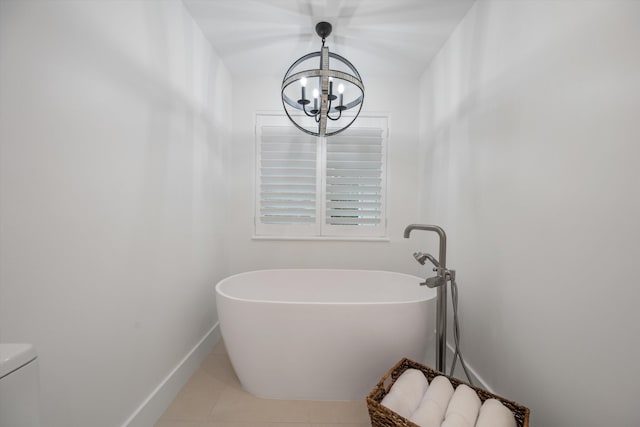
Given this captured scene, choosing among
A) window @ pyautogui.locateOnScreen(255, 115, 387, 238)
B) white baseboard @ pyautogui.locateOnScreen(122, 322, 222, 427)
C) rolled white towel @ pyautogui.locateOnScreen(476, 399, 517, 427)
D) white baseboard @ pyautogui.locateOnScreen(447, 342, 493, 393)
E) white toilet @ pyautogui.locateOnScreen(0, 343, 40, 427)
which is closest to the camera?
white toilet @ pyautogui.locateOnScreen(0, 343, 40, 427)

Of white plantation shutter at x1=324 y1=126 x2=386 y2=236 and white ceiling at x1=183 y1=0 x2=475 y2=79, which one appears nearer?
white ceiling at x1=183 y1=0 x2=475 y2=79

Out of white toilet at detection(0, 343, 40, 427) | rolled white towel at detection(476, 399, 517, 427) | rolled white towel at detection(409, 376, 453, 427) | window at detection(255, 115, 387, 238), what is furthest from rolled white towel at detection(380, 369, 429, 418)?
window at detection(255, 115, 387, 238)

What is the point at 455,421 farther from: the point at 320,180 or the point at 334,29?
the point at 334,29

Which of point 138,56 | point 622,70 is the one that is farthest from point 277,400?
point 622,70

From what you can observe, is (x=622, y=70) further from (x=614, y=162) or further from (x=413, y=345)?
(x=413, y=345)

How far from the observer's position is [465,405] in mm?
1104

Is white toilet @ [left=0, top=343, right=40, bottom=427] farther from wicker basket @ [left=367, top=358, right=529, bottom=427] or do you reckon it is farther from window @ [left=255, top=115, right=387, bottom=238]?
window @ [left=255, top=115, right=387, bottom=238]

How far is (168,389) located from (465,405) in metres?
1.63

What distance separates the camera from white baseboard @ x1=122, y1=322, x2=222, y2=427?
137 cm

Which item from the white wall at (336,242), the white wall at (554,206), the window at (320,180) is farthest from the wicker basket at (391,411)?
the window at (320,180)

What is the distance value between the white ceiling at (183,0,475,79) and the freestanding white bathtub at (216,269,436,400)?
1966 millimetres

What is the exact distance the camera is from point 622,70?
2.96 ft

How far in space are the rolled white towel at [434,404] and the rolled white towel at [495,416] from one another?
0.14 meters

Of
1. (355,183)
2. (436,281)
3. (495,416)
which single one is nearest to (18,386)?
(495,416)
